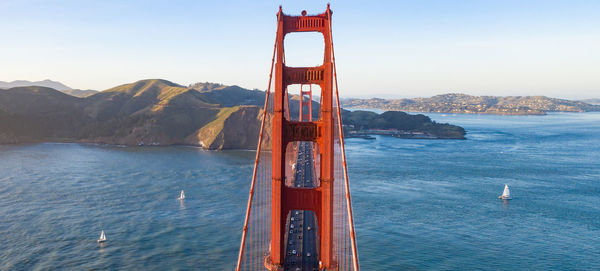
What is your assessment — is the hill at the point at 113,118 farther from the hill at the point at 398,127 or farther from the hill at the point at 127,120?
the hill at the point at 398,127

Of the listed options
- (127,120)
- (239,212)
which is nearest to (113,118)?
(127,120)

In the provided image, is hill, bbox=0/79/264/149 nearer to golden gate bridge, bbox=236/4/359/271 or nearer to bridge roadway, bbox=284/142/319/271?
bridge roadway, bbox=284/142/319/271

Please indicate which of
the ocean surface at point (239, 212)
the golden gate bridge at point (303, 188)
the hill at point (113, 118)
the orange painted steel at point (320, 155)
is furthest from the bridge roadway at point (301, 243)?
the hill at point (113, 118)

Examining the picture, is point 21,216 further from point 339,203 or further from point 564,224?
point 564,224

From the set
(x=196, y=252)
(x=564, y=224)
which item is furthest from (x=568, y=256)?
(x=196, y=252)

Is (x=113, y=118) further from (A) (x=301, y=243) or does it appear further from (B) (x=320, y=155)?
(B) (x=320, y=155)
